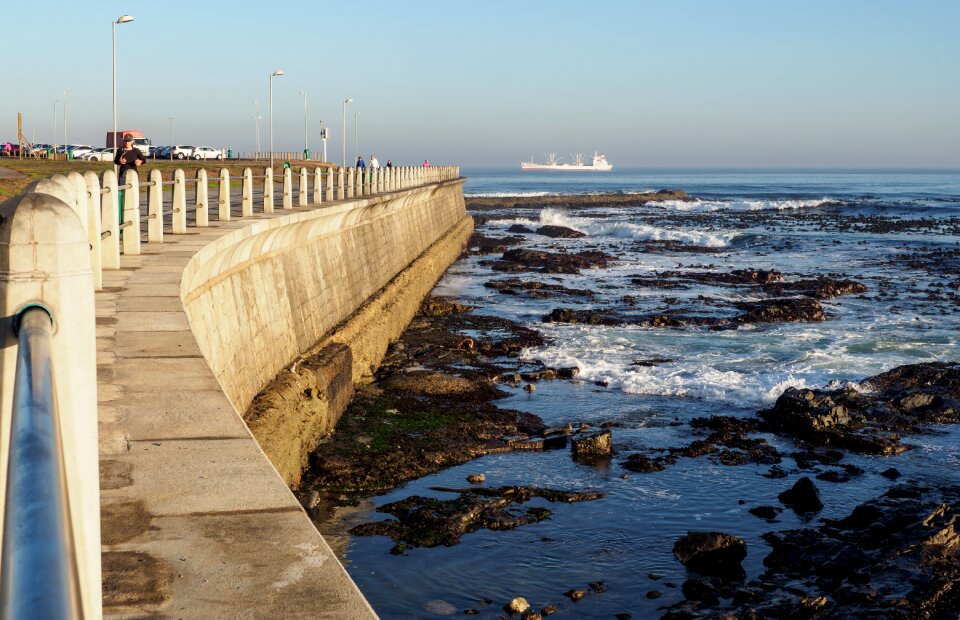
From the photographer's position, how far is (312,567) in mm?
3762

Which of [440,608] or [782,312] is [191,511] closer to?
[440,608]

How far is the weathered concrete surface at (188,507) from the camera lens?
349cm

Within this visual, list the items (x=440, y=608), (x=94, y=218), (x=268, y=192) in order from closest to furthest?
(x=94, y=218) < (x=440, y=608) < (x=268, y=192)

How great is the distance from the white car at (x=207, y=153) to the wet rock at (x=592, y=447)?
64.7 metres

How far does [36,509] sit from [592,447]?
11.9m

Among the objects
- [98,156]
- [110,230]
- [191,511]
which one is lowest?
[191,511]

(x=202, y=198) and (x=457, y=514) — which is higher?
(x=202, y=198)

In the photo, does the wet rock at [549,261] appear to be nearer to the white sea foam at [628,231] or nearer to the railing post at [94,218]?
the white sea foam at [628,231]

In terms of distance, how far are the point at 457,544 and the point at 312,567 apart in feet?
19.8

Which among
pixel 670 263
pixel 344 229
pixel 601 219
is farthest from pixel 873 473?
pixel 601 219

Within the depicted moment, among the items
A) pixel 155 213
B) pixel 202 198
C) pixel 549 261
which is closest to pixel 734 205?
pixel 549 261

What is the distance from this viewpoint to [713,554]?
30.0 ft

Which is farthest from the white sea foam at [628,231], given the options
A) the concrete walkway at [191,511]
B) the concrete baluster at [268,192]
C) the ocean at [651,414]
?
the concrete walkway at [191,511]

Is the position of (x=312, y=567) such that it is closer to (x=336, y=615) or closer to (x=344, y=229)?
(x=336, y=615)
